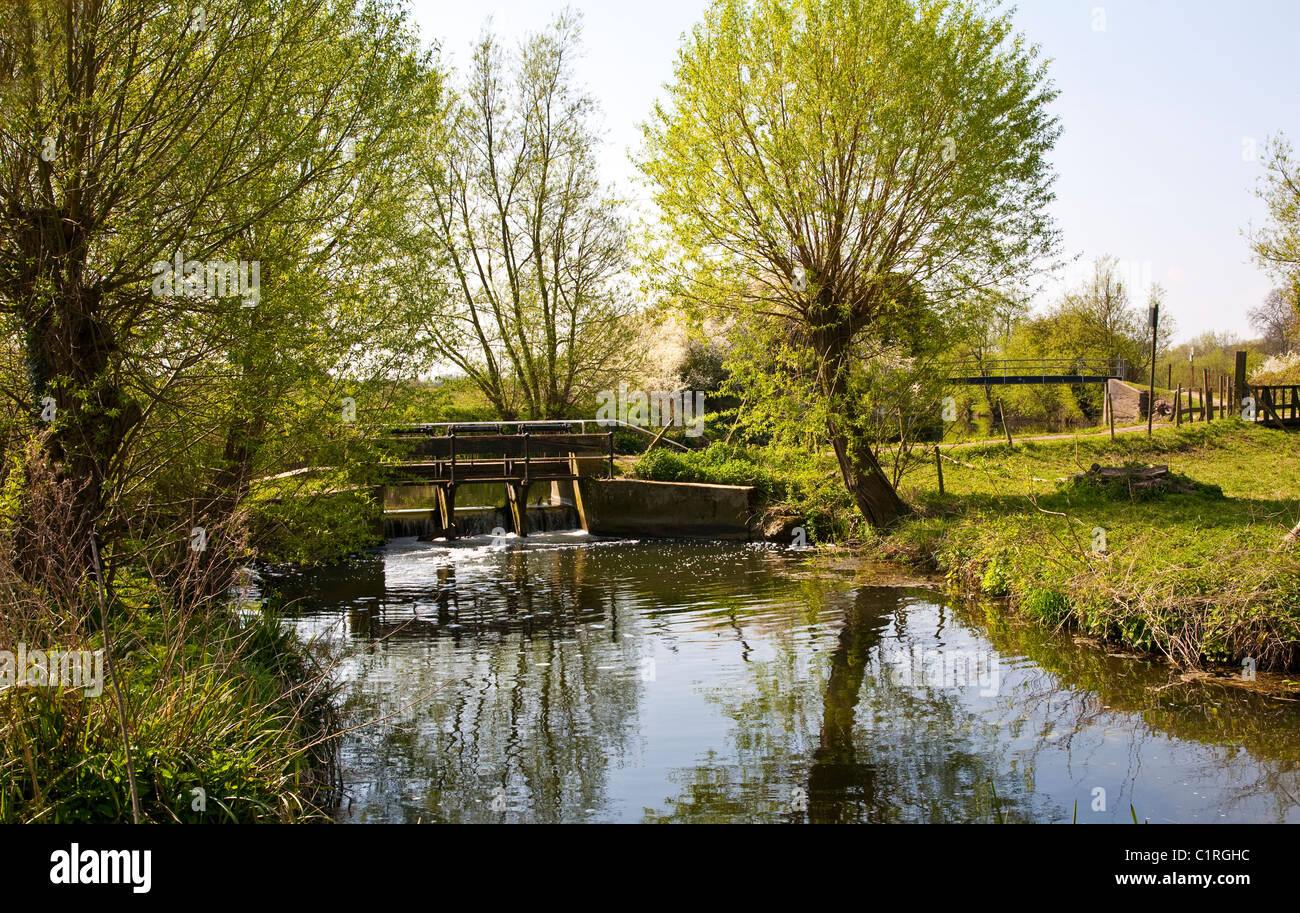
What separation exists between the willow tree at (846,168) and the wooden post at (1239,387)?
1363cm

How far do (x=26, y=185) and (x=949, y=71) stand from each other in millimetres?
14121

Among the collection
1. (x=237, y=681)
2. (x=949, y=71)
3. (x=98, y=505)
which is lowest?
(x=237, y=681)

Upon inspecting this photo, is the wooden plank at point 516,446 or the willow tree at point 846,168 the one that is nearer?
the willow tree at point 846,168

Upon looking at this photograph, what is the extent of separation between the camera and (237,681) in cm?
747

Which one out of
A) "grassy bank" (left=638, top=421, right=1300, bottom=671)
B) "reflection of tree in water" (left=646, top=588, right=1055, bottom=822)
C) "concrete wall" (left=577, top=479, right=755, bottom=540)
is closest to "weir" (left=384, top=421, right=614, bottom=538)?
"concrete wall" (left=577, top=479, right=755, bottom=540)

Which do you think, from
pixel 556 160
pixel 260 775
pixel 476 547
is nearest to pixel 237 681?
pixel 260 775

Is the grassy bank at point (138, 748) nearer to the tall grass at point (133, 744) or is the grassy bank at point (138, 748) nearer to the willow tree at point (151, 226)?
the tall grass at point (133, 744)

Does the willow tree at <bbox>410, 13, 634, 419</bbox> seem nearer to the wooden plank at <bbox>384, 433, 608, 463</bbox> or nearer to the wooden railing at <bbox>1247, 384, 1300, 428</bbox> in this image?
the wooden plank at <bbox>384, 433, 608, 463</bbox>

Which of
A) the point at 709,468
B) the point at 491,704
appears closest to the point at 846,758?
the point at 491,704

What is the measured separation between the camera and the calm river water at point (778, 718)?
6684 mm

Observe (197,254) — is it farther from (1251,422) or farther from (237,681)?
(1251,422)

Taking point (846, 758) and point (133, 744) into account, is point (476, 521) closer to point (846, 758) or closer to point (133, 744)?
point (846, 758)

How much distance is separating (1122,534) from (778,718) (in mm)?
6990

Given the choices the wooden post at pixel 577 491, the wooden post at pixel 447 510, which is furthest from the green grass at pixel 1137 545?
the wooden post at pixel 447 510
